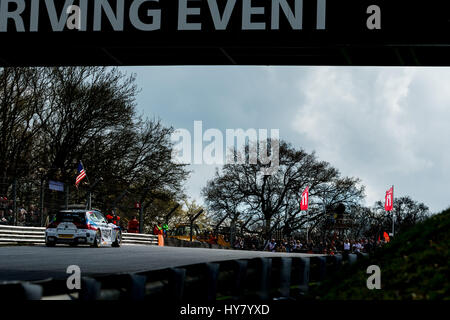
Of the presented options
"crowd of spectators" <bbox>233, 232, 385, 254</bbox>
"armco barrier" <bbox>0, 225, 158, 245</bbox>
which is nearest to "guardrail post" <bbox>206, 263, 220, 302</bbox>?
"armco barrier" <bbox>0, 225, 158, 245</bbox>

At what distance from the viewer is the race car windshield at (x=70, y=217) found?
73.5 feet

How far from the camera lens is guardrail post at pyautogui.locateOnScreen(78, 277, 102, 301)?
4.25m

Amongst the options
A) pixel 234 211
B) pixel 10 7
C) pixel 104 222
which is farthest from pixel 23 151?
pixel 10 7

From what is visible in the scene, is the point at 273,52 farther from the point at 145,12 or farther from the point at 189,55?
the point at 145,12

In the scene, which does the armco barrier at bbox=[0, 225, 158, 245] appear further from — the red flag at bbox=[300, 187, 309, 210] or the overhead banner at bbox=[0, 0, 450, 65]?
the red flag at bbox=[300, 187, 309, 210]

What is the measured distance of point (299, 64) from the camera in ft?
35.0

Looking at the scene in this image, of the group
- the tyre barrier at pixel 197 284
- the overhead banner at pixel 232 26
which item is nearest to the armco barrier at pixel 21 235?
the overhead banner at pixel 232 26

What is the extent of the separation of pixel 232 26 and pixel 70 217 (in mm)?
14491

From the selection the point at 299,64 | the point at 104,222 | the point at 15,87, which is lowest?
the point at 104,222

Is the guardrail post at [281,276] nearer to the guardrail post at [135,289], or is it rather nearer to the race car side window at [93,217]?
the guardrail post at [135,289]

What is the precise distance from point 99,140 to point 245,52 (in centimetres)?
2879

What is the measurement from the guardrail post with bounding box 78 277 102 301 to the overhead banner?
5990 mm

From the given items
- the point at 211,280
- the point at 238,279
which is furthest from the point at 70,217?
the point at 211,280

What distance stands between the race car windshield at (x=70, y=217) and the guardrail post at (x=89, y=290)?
18618 mm
